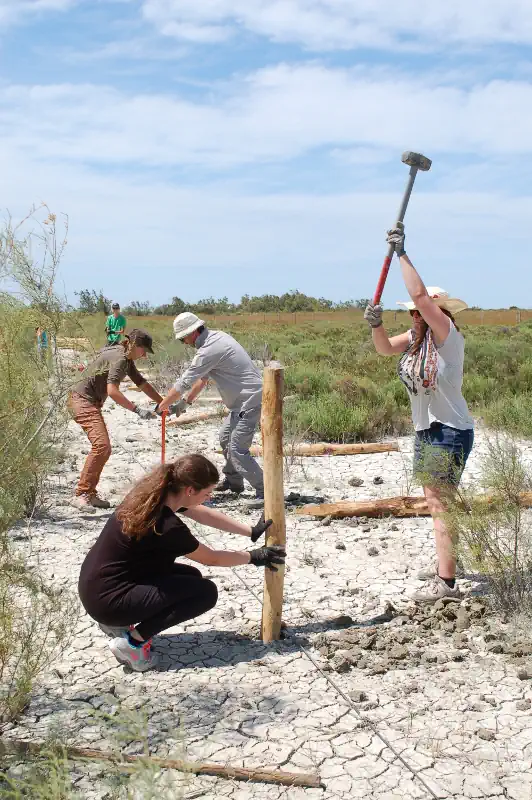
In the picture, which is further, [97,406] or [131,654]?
[97,406]

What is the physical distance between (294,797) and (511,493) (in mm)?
2517

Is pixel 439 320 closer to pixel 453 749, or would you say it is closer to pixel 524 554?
pixel 524 554

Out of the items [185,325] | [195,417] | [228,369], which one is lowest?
[195,417]

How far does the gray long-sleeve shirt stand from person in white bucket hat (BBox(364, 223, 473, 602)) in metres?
2.46

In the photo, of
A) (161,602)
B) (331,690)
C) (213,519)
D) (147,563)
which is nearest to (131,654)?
(161,602)

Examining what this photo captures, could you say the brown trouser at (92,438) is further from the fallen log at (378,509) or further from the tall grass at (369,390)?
the fallen log at (378,509)

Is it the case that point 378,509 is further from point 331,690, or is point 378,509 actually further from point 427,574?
point 331,690

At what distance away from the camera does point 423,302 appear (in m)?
4.83

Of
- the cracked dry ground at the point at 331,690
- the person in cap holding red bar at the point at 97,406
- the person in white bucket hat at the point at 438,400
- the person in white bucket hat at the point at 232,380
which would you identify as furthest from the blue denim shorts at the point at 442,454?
the person in cap holding red bar at the point at 97,406

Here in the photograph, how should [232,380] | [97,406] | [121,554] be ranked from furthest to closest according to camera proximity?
[97,406] → [232,380] → [121,554]

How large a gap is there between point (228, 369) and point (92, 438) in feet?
4.65

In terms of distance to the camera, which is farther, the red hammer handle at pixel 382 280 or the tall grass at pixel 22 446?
the red hammer handle at pixel 382 280

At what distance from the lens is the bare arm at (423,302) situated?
4809mm

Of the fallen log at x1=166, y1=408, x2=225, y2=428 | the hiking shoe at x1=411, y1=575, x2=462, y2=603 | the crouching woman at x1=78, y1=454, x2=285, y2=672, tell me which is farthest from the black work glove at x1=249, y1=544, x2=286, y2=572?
the fallen log at x1=166, y1=408, x2=225, y2=428
